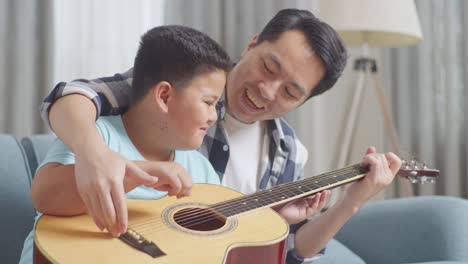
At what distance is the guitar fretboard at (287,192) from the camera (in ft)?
3.03

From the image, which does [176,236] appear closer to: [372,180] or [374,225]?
[372,180]

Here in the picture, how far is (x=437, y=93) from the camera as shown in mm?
2557

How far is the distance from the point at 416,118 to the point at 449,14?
0.52 m

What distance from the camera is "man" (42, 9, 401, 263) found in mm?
1130

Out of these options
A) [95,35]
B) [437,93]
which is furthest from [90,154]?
[437,93]

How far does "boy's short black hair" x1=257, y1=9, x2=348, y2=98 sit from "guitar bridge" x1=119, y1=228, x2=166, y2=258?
2.01 ft

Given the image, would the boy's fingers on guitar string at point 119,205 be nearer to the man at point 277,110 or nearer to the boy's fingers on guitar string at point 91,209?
the boy's fingers on guitar string at point 91,209

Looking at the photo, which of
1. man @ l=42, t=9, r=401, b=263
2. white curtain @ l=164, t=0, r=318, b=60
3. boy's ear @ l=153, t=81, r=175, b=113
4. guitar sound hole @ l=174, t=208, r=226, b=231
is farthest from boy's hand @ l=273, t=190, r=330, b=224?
white curtain @ l=164, t=0, r=318, b=60

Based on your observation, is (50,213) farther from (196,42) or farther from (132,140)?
(196,42)

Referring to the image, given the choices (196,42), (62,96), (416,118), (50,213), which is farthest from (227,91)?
(416,118)

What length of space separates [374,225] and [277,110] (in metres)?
0.63

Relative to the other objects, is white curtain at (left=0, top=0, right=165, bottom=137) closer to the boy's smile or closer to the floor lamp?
the floor lamp

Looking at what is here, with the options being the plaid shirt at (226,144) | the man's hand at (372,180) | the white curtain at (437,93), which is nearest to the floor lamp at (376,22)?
the white curtain at (437,93)

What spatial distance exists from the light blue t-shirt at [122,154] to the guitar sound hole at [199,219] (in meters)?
0.07
